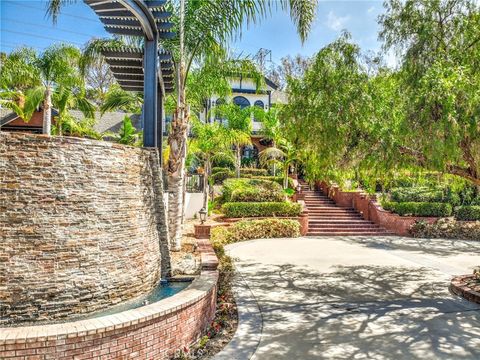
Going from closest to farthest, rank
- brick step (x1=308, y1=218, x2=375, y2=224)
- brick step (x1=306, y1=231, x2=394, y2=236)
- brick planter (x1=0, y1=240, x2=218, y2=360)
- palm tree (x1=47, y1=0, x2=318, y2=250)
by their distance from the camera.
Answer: brick planter (x1=0, y1=240, x2=218, y2=360), palm tree (x1=47, y1=0, x2=318, y2=250), brick step (x1=306, y1=231, x2=394, y2=236), brick step (x1=308, y1=218, x2=375, y2=224)

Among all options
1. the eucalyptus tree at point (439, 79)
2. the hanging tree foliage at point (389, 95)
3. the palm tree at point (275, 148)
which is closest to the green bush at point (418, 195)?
the palm tree at point (275, 148)

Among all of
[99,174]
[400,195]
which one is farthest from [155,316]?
[400,195]

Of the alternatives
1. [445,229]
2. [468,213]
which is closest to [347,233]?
[445,229]

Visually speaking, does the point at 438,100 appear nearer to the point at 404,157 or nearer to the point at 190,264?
the point at 404,157

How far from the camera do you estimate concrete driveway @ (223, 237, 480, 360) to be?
5480 millimetres

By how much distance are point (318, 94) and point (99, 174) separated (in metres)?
4.74

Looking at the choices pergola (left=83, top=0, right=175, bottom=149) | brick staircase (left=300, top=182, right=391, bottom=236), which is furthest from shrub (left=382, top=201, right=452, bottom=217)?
pergola (left=83, top=0, right=175, bottom=149)

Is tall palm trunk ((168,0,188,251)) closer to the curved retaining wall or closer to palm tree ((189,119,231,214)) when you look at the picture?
the curved retaining wall

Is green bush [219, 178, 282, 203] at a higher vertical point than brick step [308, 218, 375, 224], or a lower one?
higher

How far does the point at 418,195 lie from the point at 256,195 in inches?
310

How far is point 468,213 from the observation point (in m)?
17.5

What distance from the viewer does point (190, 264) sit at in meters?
8.90

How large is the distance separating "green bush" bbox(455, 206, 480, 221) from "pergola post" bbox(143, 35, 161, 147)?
1565 centimetres

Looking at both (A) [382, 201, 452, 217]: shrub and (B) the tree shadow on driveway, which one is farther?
(A) [382, 201, 452, 217]: shrub
